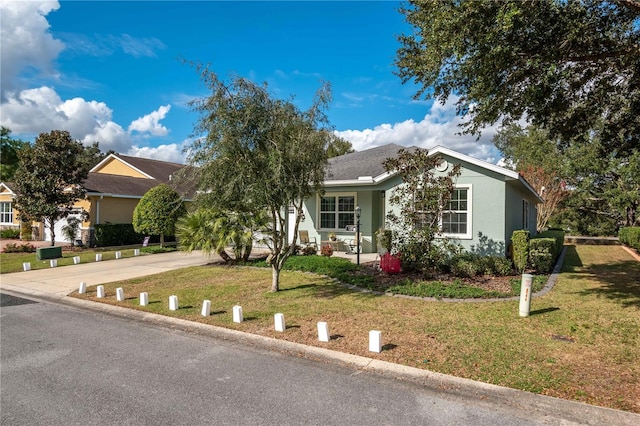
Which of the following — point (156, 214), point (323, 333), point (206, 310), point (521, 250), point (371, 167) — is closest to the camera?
point (323, 333)

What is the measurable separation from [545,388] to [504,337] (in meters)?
1.64

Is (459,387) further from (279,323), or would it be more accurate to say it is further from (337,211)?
(337,211)

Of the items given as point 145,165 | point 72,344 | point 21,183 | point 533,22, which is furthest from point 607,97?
point 145,165

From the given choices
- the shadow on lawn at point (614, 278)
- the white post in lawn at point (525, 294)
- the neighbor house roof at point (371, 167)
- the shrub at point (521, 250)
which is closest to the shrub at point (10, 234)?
the neighbor house roof at point (371, 167)

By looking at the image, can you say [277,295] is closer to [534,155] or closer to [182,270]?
[182,270]

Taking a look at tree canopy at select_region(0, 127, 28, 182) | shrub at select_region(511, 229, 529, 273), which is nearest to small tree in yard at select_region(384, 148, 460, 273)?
shrub at select_region(511, 229, 529, 273)

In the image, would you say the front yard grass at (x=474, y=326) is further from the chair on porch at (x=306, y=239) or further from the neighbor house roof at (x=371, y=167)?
the chair on porch at (x=306, y=239)

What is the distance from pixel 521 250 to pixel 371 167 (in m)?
7.34

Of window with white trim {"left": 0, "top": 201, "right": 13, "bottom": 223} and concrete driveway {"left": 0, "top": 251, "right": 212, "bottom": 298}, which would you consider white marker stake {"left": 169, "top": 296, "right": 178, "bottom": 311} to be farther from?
window with white trim {"left": 0, "top": 201, "right": 13, "bottom": 223}

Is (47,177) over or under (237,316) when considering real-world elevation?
over

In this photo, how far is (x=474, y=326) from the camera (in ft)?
20.8

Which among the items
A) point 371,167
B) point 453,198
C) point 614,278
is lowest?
point 614,278

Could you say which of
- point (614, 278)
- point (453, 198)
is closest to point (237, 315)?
point (453, 198)

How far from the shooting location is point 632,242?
1930cm
